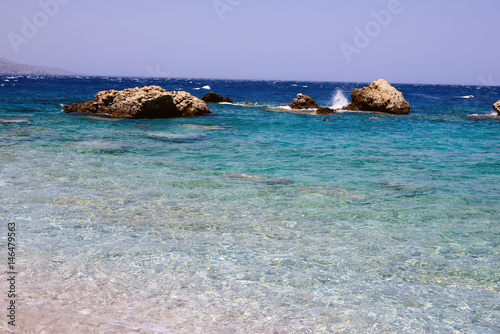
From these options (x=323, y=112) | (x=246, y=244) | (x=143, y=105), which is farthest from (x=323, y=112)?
(x=246, y=244)

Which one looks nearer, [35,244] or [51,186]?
[35,244]

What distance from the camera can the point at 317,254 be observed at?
6086 mm

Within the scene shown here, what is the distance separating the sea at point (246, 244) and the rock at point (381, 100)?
77.5 ft

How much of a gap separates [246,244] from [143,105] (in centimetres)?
2321

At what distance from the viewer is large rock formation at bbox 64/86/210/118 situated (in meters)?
28.1

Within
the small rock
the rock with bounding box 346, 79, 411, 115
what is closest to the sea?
the small rock

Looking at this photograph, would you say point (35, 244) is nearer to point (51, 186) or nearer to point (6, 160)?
point (51, 186)

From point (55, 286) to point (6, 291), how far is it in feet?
1.56

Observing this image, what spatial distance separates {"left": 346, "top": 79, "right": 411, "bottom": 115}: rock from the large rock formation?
16078mm

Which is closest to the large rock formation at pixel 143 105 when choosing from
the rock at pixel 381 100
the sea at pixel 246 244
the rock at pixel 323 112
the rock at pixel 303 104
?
the rock at pixel 323 112

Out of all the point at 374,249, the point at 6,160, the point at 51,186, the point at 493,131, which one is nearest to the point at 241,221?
the point at 374,249

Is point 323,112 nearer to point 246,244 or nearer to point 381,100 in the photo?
point 381,100

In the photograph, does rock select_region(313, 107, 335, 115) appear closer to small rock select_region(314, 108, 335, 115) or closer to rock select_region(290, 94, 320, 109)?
small rock select_region(314, 108, 335, 115)

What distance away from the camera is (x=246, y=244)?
6.38 m
